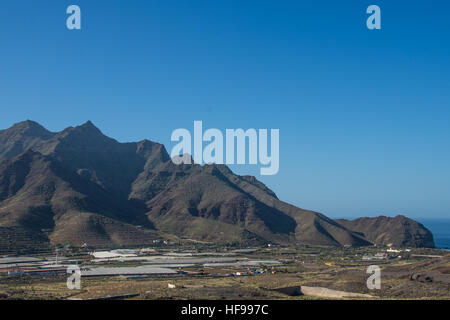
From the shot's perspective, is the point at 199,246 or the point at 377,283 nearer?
the point at 377,283

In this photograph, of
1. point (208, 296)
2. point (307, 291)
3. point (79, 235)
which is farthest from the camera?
point (79, 235)

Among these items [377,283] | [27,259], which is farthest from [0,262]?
[377,283]

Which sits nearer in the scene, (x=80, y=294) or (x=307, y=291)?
(x=80, y=294)

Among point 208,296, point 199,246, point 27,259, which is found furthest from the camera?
point 199,246

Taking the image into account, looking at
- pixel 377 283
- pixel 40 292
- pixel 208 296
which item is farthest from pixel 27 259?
pixel 377 283
